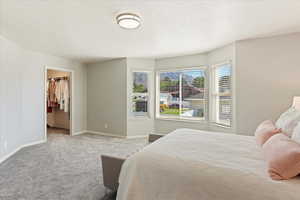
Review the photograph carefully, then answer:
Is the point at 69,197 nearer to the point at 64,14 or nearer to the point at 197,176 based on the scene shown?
the point at 197,176

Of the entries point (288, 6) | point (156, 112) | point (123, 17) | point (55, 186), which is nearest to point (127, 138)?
point (156, 112)

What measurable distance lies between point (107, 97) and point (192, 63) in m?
2.70

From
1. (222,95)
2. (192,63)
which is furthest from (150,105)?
(222,95)

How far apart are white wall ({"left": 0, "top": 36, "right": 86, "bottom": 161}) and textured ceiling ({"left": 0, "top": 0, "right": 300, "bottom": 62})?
1.14 feet

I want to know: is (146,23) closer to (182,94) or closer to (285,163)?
(285,163)

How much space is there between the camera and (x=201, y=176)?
1137 mm

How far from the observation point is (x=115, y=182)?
176 cm

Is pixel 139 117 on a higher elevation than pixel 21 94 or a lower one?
lower

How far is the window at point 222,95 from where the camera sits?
139 inches

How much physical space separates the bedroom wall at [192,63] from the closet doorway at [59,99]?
2.76 m

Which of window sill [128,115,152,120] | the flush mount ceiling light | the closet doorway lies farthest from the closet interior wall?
the flush mount ceiling light

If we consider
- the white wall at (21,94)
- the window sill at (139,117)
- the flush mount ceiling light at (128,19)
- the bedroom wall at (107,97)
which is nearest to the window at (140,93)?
the window sill at (139,117)

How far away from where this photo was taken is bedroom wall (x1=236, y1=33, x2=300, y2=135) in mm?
2754

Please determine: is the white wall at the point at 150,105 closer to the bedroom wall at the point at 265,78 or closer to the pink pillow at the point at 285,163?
the bedroom wall at the point at 265,78
